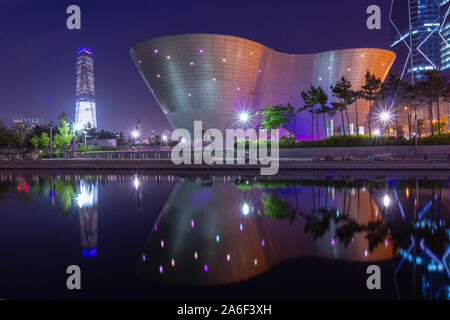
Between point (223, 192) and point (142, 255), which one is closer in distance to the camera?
point (142, 255)

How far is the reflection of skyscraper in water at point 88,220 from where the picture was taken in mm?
6258

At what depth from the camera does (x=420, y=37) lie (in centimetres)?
8838

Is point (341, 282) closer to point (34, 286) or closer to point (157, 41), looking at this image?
point (34, 286)

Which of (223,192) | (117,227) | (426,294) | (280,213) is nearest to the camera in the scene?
(426,294)

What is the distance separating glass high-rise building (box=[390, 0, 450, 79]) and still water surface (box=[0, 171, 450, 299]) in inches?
3617

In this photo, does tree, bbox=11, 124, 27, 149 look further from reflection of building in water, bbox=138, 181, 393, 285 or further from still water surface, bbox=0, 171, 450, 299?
reflection of building in water, bbox=138, 181, 393, 285

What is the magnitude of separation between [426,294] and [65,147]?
74.7 metres

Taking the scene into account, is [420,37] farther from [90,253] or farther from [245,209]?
[90,253]

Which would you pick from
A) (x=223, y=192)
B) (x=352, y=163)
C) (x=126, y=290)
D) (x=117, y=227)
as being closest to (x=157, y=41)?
(x=352, y=163)

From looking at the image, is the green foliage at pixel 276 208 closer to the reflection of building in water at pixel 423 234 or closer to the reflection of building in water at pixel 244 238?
the reflection of building in water at pixel 244 238

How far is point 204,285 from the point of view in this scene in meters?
4.38

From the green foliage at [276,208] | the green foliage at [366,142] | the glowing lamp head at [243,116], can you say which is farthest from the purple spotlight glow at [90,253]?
the glowing lamp head at [243,116]

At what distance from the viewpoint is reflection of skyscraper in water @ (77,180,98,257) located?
626 cm

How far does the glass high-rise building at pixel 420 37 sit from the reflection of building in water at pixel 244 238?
9170 cm
